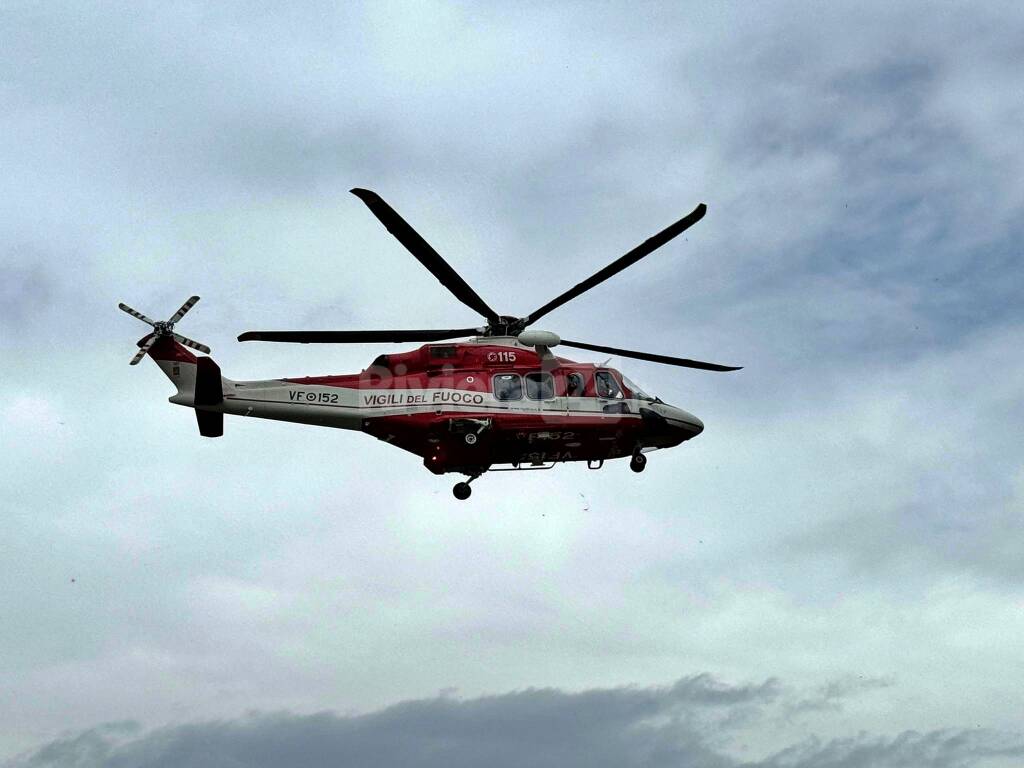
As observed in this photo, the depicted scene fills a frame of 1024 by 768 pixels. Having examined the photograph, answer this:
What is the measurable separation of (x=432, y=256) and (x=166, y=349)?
10.6m

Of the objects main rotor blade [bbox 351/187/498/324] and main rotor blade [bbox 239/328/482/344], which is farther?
main rotor blade [bbox 239/328/482/344]

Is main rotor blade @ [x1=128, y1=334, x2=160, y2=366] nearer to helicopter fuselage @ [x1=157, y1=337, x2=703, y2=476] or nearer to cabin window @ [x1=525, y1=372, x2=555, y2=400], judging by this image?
helicopter fuselage @ [x1=157, y1=337, x2=703, y2=476]

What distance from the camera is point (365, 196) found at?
34094 millimetres

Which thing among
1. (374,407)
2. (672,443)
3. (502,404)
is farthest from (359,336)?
(672,443)

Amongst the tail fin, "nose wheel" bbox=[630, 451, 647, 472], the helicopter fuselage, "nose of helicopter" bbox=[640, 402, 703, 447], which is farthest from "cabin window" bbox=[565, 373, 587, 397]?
the tail fin

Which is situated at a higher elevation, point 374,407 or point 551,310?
point 551,310

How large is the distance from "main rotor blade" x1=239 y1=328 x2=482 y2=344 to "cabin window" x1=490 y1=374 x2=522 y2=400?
219 centimetres

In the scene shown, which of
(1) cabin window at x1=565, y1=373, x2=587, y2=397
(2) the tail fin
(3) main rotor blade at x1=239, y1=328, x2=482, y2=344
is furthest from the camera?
(1) cabin window at x1=565, y1=373, x2=587, y2=397

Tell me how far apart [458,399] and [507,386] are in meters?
1.80

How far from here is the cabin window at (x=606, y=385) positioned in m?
41.5

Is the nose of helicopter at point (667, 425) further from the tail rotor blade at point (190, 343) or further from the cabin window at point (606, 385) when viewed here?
the tail rotor blade at point (190, 343)

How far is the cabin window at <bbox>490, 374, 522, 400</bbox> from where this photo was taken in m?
40.6

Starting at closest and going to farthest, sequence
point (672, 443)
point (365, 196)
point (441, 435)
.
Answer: point (365, 196) < point (441, 435) < point (672, 443)

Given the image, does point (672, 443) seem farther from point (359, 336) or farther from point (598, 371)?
point (359, 336)
